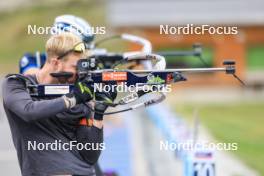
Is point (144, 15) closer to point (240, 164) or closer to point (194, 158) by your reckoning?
point (240, 164)

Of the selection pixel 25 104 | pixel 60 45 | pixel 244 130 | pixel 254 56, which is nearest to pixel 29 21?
pixel 254 56

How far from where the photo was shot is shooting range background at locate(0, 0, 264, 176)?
1298 centimetres

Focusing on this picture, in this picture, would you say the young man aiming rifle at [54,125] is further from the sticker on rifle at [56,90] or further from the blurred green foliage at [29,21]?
the blurred green foliage at [29,21]

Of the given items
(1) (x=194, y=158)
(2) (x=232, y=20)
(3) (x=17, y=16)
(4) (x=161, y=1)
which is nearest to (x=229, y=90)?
(2) (x=232, y=20)

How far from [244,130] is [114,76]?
15.6 metres

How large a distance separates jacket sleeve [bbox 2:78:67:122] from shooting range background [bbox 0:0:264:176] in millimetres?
4067

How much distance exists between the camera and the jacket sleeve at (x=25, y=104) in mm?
4867

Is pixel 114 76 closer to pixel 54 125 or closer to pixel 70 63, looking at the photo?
pixel 70 63

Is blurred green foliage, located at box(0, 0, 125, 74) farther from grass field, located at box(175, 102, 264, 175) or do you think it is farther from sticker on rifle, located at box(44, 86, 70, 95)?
sticker on rifle, located at box(44, 86, 70, 95)

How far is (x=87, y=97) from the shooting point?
4.98m

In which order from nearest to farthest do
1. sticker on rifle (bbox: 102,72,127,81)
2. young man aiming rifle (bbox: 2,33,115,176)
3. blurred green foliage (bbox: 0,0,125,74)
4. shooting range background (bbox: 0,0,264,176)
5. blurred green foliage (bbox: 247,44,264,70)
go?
young man aiming rifle (bbox: 2,33,115,176), sticker on rifle (bbox: 102,72,127,81), shooting range background (bbox: 0,0,264,176), blurred green foliage (bbox: 247,44,264,70), blurred green foliage (bbox: 0,0,125,74)

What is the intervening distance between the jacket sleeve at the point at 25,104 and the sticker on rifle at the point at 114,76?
0.45 metres

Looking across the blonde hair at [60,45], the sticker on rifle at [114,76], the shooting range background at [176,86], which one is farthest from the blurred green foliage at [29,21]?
the blonde hair at [60,45]

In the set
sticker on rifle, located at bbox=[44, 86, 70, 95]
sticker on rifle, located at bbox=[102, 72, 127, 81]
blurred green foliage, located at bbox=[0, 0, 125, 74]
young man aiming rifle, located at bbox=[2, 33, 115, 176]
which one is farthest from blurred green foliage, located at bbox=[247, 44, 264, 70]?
sticker on rifle, located at bbox=[44, 86, 70, 95]
